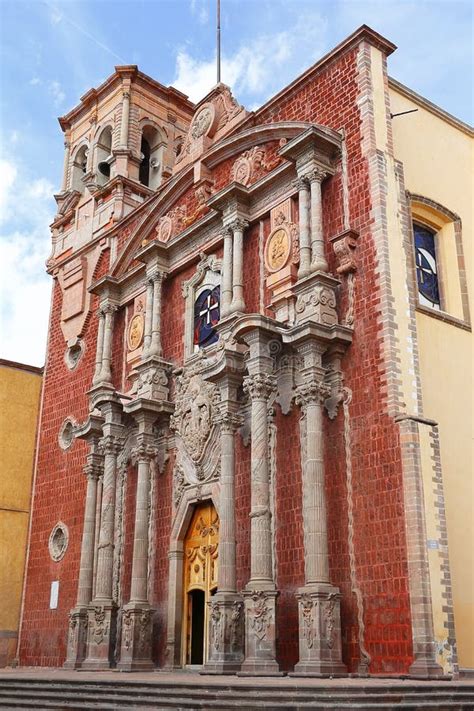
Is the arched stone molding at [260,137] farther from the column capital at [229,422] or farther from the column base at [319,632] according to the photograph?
the column base at [319,632]

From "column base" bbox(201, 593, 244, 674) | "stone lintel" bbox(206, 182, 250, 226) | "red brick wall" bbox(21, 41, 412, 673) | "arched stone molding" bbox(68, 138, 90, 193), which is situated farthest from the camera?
"arched stone molding" bbox(68, 138, 90, 193)

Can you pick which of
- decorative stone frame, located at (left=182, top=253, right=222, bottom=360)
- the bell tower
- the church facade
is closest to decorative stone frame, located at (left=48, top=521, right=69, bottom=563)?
the church facade

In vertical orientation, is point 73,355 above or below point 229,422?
above

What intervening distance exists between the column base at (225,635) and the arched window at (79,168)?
14849mm

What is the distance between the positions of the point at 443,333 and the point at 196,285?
551cm

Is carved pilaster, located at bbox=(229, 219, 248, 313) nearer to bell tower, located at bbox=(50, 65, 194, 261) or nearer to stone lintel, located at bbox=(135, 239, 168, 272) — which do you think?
stone lintel, located at bbox=(135, 239, 168, 272)

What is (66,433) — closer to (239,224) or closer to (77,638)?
(77,638)

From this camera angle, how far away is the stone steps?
844cm

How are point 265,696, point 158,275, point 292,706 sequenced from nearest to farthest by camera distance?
1. point 292,706
2. point 265,696
3. point 158,275

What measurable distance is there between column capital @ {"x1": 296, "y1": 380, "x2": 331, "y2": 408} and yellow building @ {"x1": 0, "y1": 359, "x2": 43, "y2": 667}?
36.1ft

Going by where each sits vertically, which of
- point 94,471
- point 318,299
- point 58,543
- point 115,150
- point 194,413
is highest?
point 115,150

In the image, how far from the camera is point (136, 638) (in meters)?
15.0

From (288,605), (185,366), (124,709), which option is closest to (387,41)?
(185,366)

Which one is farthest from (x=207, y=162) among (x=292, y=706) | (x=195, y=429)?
(x=292, y=706)
